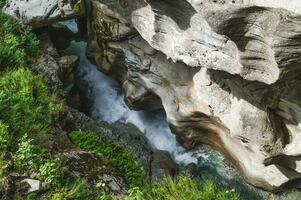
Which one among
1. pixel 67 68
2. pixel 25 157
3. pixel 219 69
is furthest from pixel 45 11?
pixel 219 69

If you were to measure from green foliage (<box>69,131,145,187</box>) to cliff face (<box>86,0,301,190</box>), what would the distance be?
57.1 inches

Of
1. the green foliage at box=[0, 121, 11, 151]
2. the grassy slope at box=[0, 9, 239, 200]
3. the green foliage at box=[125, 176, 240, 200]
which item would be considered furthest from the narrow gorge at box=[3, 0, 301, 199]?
the green foliage at box=[0, 121, 11, 151]

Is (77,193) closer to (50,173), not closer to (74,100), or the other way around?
(50,173)

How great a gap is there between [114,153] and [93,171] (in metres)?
1.77

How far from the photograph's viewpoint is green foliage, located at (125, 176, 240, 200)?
32.8 ft

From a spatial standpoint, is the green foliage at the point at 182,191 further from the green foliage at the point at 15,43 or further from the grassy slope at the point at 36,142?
the green foliage at the point at 15,43

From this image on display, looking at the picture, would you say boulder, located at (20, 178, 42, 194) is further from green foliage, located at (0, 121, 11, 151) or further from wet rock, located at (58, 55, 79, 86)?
wet rock, located at (58, 55, 79, 86)

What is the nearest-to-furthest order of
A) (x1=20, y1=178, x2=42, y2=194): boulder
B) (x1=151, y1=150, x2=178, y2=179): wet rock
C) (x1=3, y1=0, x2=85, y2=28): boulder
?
1. (x1=20, y1=178, x2=42, y2=194): boulder
2. (x1=151, y1=150, x2=178, y2=179): wet rock
3. (x1=3, y1=0, x2=85, y2=28): boulder

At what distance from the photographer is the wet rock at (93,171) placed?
9.98 metres

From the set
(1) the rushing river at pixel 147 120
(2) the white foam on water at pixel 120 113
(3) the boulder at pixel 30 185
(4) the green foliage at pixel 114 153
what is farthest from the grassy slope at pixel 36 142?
(2) the white foam on water at pixel 120 113

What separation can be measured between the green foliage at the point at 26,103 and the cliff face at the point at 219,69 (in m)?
2.34

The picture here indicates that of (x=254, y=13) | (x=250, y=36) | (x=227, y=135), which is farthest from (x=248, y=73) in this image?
(x=227, y=135)

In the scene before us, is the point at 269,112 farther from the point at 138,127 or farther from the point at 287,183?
the point at 138,127

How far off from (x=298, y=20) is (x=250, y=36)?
49.0 inches
